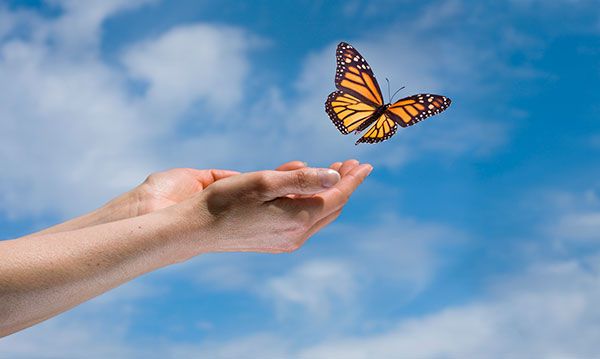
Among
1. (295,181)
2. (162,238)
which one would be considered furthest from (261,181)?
(162,238)

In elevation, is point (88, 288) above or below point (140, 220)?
below

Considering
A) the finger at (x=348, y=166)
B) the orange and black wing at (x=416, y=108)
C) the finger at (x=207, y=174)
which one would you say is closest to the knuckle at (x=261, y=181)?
the finger at (x=348, y=166)

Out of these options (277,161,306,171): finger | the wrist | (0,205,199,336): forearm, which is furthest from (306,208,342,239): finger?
(0,205,199,336): forearm

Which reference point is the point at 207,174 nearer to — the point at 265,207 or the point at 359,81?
the point at 359,81

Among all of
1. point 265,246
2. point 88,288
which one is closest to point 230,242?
point 265,246

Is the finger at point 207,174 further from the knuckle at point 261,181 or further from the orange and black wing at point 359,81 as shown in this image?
the knuckle at point 261,181

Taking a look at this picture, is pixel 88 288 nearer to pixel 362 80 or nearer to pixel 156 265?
pixel 156 265

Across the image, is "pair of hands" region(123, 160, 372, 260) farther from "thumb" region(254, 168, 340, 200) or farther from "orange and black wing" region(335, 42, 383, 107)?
"orange and black wing" region(335, 42, 383, 107)
